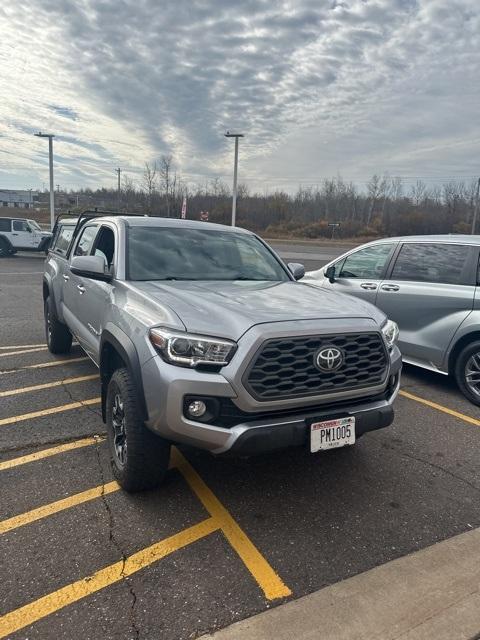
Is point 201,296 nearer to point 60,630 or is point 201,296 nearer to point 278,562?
point 278,562

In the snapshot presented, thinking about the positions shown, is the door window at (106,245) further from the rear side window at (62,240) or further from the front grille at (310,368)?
the front grille at (310,368)

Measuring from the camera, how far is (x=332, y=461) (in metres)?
3.53

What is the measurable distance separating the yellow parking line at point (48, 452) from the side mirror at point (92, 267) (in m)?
1.31

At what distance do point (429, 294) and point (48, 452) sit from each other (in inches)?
165

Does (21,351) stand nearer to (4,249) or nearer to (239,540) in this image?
(239,540)

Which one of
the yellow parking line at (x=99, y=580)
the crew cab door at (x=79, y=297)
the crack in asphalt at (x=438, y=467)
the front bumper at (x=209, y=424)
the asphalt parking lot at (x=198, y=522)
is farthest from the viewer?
the crew cab door at (x=79, y=297)

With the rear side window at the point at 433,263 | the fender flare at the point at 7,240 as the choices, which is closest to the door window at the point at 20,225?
the fender flare at the point at 7,240

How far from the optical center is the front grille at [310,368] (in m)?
2.50

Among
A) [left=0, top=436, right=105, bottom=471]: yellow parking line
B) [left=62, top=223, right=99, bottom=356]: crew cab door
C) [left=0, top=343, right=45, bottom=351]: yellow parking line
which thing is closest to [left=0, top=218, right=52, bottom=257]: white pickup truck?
[left=0, top=343, right=45, bottom=351]: yellow parking line

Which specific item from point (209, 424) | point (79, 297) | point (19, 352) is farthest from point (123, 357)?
point (19, 352)

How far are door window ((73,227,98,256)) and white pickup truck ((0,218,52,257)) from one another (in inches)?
681

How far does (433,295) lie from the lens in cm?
514

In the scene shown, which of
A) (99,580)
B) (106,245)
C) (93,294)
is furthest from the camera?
(106,245)

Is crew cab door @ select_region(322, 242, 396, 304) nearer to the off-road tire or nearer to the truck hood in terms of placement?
the truck hood
